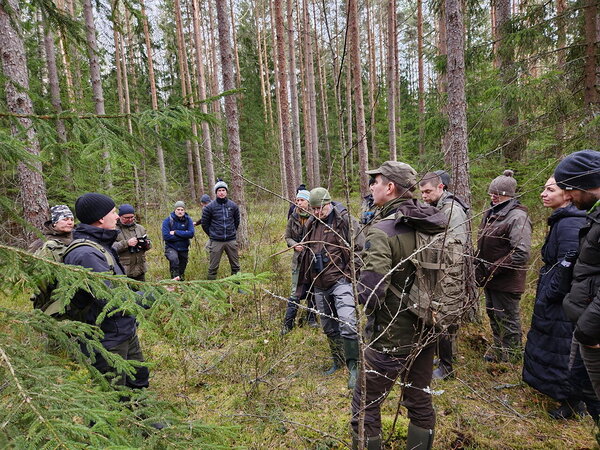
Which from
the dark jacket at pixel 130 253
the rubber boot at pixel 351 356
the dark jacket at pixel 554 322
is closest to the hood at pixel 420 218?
the dark jacket at pixel 554 322

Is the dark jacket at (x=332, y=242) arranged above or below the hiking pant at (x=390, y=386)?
→ above

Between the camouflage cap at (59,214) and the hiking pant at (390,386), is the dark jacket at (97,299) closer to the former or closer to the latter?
the camouflage cap at (59,214)

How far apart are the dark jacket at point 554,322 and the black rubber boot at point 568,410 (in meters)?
0.14

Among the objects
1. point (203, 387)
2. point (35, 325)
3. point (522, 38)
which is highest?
point (522, 38)

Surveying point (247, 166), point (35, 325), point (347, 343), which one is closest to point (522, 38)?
point (347, 343)

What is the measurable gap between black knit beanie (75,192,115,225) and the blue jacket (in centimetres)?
400

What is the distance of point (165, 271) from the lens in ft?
25.9

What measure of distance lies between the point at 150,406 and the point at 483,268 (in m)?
3.97

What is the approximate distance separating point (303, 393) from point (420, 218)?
8.48 ft

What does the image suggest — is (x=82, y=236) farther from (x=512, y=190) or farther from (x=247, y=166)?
(x=247, y=166)

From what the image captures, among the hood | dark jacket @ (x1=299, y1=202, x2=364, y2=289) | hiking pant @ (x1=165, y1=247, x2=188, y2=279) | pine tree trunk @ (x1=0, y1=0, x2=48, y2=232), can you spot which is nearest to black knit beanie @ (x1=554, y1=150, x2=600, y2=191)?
the hood

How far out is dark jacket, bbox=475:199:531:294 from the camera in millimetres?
3592

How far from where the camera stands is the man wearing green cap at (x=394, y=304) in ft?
7.20

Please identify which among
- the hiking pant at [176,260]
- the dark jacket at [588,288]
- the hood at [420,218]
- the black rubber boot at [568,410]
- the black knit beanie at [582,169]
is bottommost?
the black rubber boot at [568,410]
